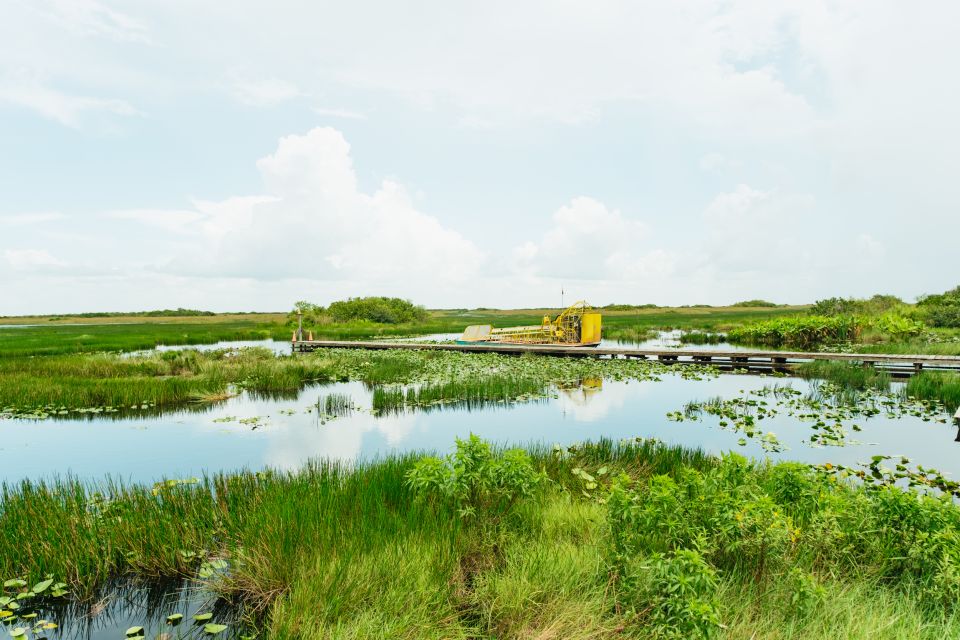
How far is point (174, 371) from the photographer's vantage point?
1827 centimetres

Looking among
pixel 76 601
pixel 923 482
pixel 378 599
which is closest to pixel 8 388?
pixel 76 601

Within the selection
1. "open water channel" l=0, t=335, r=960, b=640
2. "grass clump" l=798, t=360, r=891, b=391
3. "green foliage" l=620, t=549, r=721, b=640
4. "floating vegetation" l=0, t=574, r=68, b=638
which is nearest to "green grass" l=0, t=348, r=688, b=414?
"open water channel" l=0, t=335, r=960, b=640

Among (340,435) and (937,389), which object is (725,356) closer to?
(937,389)

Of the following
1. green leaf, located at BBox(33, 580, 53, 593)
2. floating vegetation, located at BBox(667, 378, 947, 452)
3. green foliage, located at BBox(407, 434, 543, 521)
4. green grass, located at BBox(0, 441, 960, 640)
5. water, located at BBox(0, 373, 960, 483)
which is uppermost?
green foliage, located at BBox(407, 434, 543, 521)

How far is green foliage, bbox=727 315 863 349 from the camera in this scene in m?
28.5

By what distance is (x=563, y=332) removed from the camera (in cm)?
2638

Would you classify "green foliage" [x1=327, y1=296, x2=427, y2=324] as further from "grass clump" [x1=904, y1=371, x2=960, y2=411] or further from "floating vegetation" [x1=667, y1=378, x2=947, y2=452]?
"grass clump" [x1=904, y1=371, x2=960, y2=411]

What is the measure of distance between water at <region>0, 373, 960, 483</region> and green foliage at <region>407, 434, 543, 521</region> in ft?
9.10

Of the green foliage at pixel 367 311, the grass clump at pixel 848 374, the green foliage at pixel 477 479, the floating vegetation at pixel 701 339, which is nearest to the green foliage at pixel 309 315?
the green foliage at pixel 367 311

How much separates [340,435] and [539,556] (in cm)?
772

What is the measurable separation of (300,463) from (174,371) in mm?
12186

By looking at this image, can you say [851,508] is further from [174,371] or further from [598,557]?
[174,371]

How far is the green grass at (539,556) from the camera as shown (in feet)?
11.5

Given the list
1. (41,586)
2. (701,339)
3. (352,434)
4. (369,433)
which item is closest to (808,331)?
(701,339)
